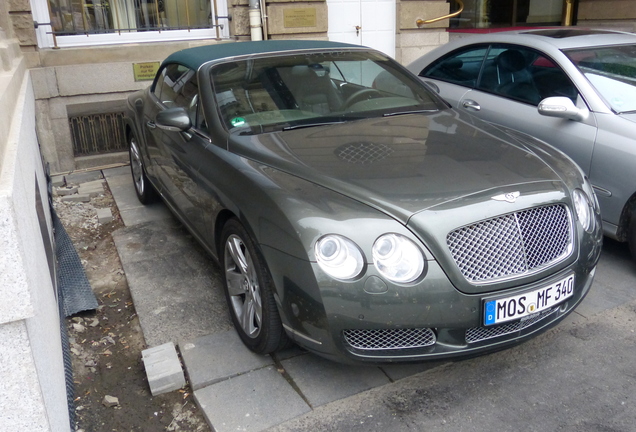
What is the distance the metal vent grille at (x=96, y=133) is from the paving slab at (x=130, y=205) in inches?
27.1

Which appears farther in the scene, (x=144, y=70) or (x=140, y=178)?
(x=144, y=70)

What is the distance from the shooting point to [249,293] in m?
3.16

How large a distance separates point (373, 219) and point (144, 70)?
17.9 feet

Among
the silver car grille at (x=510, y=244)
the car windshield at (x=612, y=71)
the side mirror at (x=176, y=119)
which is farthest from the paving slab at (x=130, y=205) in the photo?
the car windshield at (x=612, y=71)

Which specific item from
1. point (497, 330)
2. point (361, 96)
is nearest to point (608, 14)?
point (361, 96)

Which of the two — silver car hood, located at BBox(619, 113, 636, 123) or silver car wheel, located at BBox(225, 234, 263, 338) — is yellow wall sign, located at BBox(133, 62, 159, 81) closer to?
silver car wheel, located at BBox(225, 234, 263, 338)

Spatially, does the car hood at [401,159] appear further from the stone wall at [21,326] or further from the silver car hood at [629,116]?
the stone wall at [21,326]

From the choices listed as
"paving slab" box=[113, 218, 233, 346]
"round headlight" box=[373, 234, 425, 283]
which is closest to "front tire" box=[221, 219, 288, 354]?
"paving slab" box=[113, 218, 233, 346]

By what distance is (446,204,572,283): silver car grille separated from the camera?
2631 millimetres

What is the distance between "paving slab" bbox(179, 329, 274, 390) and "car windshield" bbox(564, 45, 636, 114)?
9.76ft

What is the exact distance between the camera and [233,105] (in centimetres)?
373

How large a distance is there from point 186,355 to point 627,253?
10.4 ft

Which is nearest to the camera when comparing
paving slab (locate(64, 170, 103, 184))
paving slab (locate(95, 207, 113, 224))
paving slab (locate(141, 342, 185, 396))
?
paving slab (locate(141, 342, 185, 396))

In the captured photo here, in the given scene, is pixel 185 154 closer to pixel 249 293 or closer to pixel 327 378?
pixel 249 293
